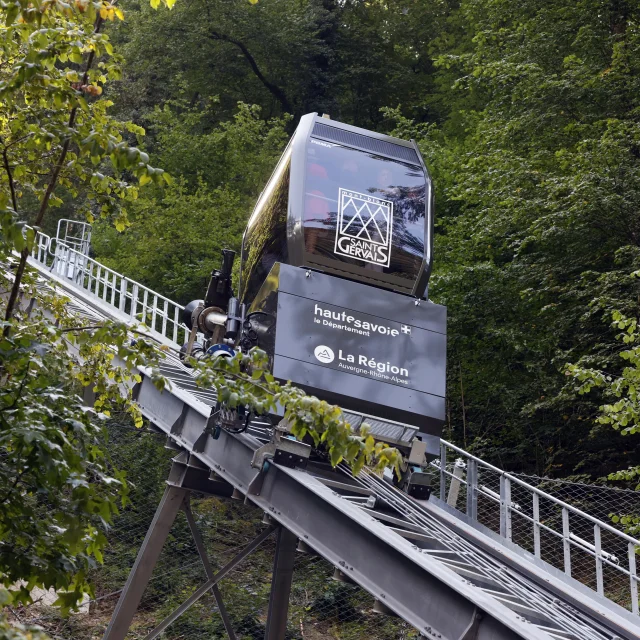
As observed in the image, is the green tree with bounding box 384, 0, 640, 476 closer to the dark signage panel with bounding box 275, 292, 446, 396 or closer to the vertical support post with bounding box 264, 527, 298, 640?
the vertical support post with bounding box 264, 527, 298, 640

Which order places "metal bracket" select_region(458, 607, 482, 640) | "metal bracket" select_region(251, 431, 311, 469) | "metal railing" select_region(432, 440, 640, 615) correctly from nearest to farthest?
1. "metal bracket" select_region(458, 607, 482, 640)
2. "metal railing" select_region(432, 440, 640, 615)
3. "metal bracket" select_region(251, 431, 311, 469)

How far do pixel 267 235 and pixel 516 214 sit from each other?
8.08 metres

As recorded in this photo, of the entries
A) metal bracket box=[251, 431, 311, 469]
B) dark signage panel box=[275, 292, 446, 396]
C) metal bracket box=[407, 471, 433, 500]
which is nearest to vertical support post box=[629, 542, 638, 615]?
metal bracket box=[407, 471, 433, 500]

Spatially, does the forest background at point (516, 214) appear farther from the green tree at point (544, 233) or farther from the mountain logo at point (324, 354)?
the mountain logo at point (324, 354)

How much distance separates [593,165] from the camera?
1859cm

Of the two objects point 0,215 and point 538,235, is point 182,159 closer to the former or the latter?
point 538,235

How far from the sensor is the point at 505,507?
11273 mm

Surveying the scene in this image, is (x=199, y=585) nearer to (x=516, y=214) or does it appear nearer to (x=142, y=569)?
(x=142, y=569)

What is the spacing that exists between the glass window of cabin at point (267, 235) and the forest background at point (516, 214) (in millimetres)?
1591

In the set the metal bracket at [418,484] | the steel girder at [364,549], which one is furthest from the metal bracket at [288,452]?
the metal bracket at [418,484]

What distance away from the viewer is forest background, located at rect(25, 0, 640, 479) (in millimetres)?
18547

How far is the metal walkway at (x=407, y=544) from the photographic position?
7.90 m

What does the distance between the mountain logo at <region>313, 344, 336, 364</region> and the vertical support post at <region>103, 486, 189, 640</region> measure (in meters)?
3.41

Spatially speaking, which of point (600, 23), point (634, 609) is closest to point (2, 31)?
point (634, 609)
